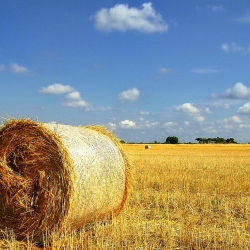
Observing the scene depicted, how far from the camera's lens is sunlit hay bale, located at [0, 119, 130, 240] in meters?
6.11

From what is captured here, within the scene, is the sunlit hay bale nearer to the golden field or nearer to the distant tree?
the golden field

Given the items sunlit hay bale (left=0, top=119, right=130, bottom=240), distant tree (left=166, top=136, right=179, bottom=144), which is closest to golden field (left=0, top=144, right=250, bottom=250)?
sunlit hay bale (left=0, top=119, right=130, bottom=240)

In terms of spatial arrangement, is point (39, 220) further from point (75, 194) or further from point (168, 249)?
point (168, 249)

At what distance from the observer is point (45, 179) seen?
20.5ft

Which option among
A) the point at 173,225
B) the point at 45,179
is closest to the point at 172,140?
the point at 173,225

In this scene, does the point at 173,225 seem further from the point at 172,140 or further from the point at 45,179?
the point at 172,140

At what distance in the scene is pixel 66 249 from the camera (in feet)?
18.1

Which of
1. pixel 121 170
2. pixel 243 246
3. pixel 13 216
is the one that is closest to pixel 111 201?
pixel 121 170

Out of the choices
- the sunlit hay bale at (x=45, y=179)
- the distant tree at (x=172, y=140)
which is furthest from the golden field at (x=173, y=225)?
the distant tree at (x=172, y=140)

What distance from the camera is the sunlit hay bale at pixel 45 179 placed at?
611cm

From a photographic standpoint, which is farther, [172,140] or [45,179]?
[172,140]

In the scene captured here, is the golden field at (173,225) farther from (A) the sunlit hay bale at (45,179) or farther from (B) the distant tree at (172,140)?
(B) the distant tree at (172,140)

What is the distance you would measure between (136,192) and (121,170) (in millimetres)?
2736

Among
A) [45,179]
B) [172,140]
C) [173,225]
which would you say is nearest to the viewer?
[45,179]
